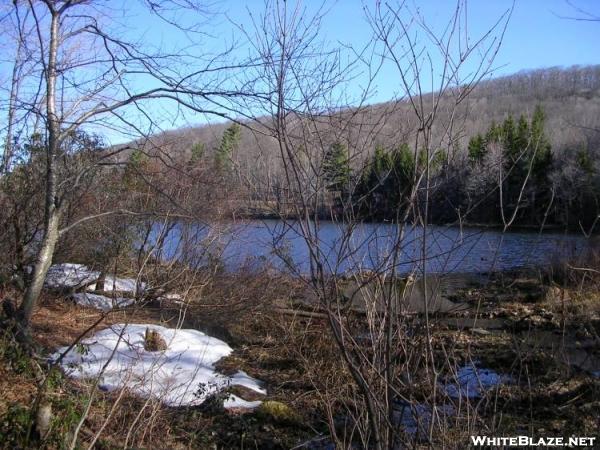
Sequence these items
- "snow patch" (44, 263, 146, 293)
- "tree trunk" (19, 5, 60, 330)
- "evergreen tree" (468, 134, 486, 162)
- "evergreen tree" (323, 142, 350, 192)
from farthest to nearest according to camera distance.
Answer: "snow patch" (44, 263, 146, 293) → "tree trunk" (19, 5, 60, 330) → "evergreen tree" (468, 134, 486, 162) → "evergreen tree" (323, 142, 350, 192)

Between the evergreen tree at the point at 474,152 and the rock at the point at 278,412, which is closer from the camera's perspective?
the evergreen tree at the point at 474,152

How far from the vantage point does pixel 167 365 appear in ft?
29.8

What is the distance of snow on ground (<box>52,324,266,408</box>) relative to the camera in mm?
7168

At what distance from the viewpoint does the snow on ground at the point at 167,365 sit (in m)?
7.17

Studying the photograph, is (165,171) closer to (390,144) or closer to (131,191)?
(131,191)

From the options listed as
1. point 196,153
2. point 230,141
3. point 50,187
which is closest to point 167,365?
point 196,153

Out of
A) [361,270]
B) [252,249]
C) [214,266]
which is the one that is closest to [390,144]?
[361,270]

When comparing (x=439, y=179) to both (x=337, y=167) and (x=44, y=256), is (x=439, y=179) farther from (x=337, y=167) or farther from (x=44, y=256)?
(x=44, y=256)

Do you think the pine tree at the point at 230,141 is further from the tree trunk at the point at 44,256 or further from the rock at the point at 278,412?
the rock at the point at 278,412

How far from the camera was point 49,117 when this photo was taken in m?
5.97

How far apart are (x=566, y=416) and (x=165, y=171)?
898 centimetres

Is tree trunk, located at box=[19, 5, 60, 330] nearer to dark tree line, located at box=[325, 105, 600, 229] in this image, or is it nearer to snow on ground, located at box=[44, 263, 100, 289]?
dark tree line, located at box=[325, 105, 600, 229]

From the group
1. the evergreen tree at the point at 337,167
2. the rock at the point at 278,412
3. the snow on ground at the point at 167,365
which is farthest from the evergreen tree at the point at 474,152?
the rock at the point at 278,412

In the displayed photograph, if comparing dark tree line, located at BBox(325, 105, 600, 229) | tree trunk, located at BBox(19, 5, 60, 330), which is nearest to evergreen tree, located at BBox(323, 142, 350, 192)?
dark tree line, located at BBox(325, 105, 600, 229)
